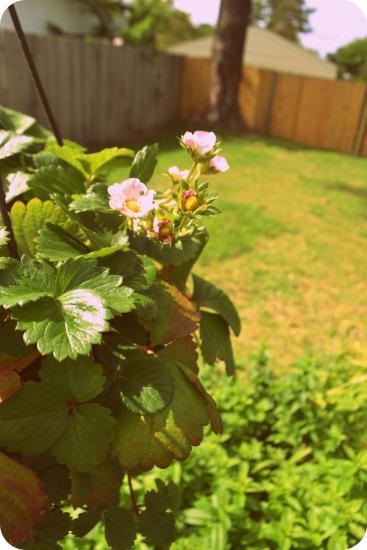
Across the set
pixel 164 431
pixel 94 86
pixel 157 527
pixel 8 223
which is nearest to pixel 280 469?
pixel 157 527

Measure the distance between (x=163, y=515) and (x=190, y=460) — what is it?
982mm

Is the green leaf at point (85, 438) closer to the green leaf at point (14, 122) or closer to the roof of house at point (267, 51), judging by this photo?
the green leaf at point (14, 122)

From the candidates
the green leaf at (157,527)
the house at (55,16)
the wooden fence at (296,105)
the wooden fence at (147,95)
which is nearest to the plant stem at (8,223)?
the green leaf at (157,527)

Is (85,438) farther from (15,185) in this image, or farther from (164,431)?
(15,185)

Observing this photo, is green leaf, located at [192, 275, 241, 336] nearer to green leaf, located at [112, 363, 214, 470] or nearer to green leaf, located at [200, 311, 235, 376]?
green leaf, located at [200, 311, 235, 376]

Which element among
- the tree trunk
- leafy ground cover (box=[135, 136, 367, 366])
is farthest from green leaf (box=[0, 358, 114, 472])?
the tree trunk

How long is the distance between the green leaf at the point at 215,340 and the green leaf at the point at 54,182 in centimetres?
33

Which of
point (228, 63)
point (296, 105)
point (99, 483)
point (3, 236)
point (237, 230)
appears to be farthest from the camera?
point (296, 105)

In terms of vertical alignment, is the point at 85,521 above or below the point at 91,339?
below

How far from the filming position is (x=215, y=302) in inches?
37.9

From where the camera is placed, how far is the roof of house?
22219 mm

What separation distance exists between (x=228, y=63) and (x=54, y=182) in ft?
32.9

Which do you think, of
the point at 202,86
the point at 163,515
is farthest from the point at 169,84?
the point at 163,515

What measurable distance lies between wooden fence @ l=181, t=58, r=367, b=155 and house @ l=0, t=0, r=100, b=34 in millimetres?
4391
